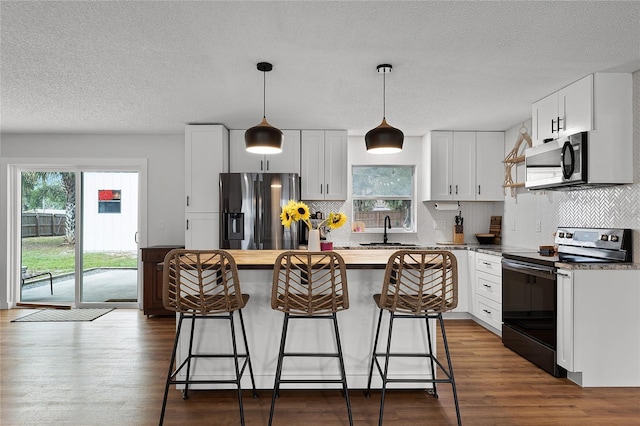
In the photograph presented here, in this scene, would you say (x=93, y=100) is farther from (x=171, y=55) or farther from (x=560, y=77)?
(x=560, y=77)

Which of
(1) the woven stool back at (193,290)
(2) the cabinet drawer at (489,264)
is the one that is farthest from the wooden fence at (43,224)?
(2) the cabinet drawer at (489,264)

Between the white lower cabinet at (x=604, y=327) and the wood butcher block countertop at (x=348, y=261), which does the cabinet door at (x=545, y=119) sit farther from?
the wood butcher block countertop at (x=348, y=261)

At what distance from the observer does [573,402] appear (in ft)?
9.00

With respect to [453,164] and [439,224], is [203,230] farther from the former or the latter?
[453,164]

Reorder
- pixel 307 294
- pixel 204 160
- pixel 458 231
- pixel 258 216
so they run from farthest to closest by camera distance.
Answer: pixel 458 231 < pixel 204 160 < pixel 258 216 < pixel 307 294

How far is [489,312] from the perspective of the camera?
437 centimetres

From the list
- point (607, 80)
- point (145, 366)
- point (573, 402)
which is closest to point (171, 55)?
point (145, 366)

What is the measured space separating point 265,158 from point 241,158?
0.30 m

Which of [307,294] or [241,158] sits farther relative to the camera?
[241,158]

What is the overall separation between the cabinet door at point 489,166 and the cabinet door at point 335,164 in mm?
1709

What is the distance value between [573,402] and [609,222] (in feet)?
4.86

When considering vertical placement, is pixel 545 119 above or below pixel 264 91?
below

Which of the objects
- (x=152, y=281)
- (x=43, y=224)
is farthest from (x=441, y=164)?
(x=43, y=224)

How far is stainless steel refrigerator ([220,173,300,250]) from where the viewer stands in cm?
470
